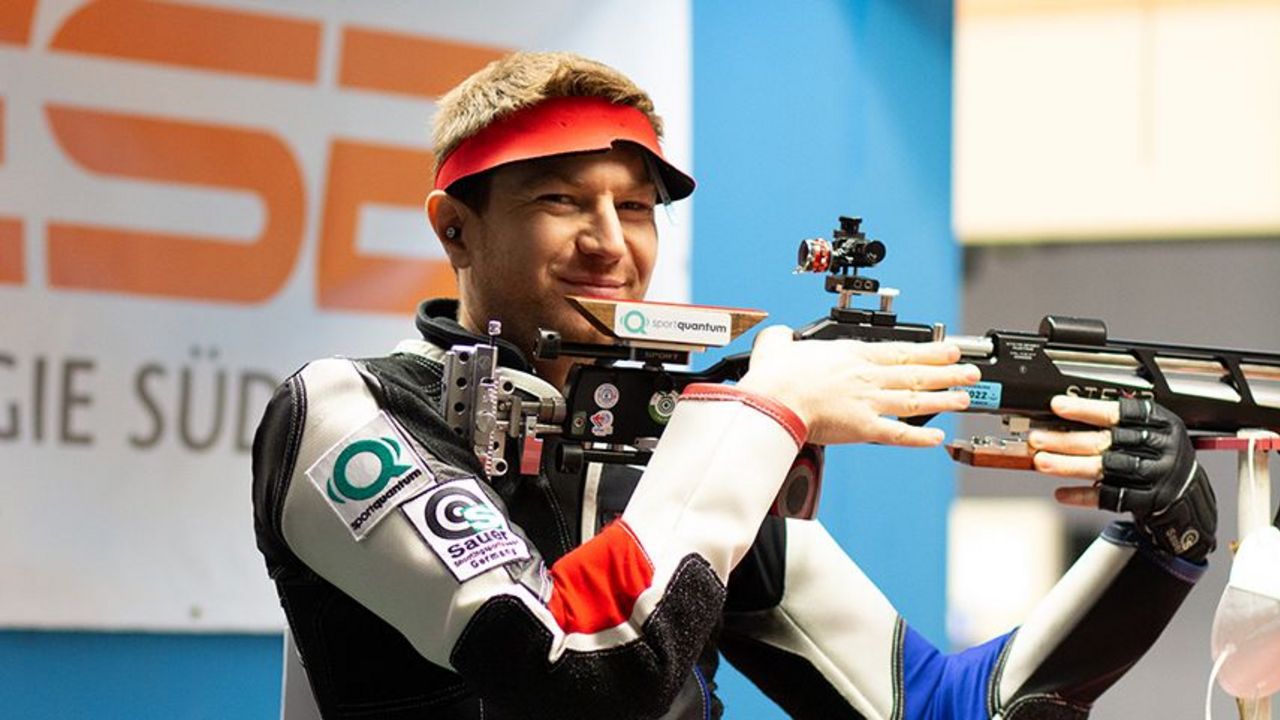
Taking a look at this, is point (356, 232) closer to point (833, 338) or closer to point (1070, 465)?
point (833, 338)

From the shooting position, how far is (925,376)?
1.58 m

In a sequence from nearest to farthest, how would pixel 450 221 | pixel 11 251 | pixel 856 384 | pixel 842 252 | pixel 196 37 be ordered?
pixel 856 384 < pixel 842 252 < pixel 450 221 < pixel 11 251 < pixel 196 37

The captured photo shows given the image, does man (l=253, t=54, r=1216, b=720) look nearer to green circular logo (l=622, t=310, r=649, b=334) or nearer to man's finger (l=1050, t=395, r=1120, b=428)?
man's finger (l=1050, t=395, r=1120, b=428)

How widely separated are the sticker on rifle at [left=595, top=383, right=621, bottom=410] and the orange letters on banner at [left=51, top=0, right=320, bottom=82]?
3.25 ft

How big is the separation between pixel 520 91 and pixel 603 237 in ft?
0.58

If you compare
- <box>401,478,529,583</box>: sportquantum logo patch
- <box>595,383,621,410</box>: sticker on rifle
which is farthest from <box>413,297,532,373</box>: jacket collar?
<box>401,478,529,583</box>: sportquantum logo patch

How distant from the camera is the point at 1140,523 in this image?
174cm

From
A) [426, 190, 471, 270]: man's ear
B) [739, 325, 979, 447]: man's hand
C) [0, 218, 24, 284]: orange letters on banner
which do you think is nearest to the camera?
[739, 325, 979, 447]: man's hand

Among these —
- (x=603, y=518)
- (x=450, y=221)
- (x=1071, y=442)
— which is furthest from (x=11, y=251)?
(x=1071, y=442)

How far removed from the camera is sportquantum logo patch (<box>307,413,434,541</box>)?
57.5 inches

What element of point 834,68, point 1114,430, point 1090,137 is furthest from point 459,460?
point 1090,137

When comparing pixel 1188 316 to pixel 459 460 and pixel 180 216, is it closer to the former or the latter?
pixel 180 216

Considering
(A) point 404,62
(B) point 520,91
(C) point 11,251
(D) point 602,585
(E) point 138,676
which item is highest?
(A) point 404,62

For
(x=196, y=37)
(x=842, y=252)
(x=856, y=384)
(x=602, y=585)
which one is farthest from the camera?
(x=196, y=37)
